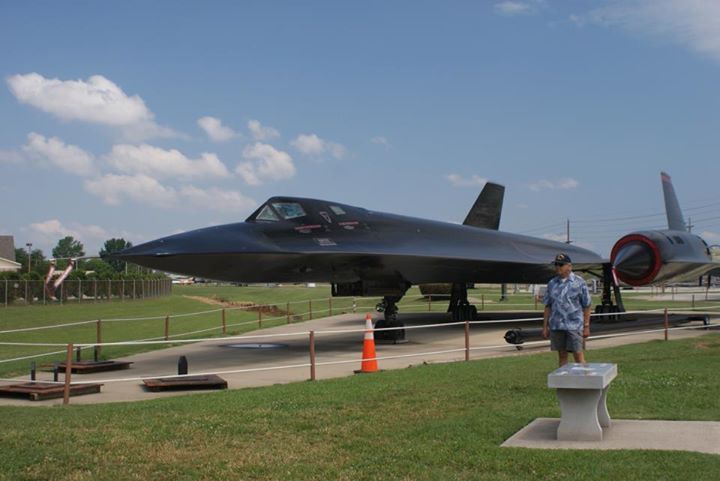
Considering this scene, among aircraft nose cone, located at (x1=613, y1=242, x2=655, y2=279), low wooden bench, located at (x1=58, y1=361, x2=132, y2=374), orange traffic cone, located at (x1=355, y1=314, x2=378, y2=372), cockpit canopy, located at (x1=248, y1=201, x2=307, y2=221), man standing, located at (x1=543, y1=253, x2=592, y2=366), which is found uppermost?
cockpit canopy, located at (x1=248, y1=201, x2=307, y2=221)

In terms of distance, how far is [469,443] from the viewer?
569cm

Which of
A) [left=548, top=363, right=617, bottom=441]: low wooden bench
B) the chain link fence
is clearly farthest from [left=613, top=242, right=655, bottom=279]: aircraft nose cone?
the chain link fence

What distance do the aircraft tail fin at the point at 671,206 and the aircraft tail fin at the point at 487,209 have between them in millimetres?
5791

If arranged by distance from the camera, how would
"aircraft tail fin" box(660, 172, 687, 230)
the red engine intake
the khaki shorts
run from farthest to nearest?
"aircraft tail fin" box(660, 172, 687, 230)
the red engine intake
the khaki shorts

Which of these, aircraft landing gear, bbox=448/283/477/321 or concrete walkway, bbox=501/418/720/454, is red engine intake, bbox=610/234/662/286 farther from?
concrete walkway, bbox=501/418/720/454

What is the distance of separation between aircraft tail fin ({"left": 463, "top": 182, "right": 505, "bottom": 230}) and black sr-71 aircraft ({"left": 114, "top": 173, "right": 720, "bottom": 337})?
2.87 m

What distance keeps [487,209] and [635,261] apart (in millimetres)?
7661

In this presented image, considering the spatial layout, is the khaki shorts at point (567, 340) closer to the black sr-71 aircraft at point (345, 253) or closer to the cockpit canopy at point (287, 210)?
the black sr-71 aircraft at point (345, 253)

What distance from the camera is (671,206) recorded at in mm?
22438

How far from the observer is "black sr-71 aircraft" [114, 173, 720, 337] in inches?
498

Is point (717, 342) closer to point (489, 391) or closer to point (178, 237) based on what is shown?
point (489, 391)

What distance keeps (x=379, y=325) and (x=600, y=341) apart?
517cm

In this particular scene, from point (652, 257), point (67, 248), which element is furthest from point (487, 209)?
point (67, 248)

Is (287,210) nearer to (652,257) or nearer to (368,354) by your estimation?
(368,354)
